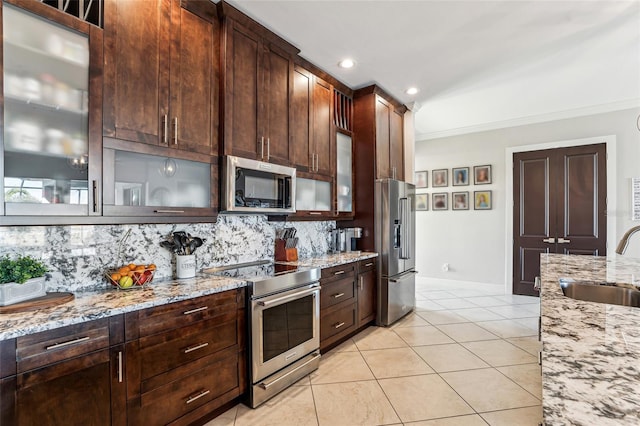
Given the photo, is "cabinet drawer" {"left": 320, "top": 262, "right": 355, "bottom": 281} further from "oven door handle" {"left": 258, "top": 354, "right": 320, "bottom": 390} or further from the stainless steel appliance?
"oven door handle" {"left": 258, "top": 354, "right": 320, "bottom": 390}

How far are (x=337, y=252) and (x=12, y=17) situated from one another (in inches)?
124

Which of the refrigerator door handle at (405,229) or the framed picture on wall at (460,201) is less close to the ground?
the framed picture on wall at (460,201)

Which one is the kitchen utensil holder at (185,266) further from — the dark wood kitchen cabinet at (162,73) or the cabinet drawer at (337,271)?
the cabinet drawer at (337,271)

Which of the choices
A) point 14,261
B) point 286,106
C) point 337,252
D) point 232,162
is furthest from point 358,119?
point 14,261

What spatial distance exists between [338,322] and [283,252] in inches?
34.1

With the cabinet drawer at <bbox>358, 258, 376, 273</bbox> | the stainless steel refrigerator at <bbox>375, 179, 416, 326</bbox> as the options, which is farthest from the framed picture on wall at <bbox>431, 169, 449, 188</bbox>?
the cabinet drawer at <bbox>358, 258, 376, 273</bbox>

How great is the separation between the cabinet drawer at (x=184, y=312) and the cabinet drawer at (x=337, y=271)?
1.01 meters

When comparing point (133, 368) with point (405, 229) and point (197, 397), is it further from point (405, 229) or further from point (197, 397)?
point (405, 229)

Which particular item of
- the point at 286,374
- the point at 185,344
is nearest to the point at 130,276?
the point at 185,344

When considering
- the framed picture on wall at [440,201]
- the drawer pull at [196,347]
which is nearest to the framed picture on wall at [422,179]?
the framed picture on wall at [440,201]

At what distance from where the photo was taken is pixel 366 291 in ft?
11.6

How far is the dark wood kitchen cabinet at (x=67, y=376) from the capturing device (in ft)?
4.06

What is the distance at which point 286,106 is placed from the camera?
293 cm

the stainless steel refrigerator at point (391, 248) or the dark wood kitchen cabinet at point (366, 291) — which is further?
the stainless steel refrigerator at point (391, 248)
